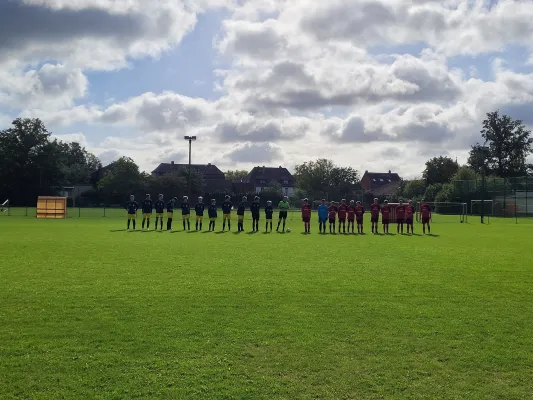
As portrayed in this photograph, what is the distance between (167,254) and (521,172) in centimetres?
8517

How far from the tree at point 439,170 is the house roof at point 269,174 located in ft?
183

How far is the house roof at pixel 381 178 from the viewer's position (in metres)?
136

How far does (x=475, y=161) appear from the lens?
91.8 m

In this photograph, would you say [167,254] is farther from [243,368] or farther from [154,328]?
[243,368]

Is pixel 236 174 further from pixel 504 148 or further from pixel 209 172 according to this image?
pixel 504 148

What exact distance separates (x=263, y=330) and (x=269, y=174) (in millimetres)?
134634

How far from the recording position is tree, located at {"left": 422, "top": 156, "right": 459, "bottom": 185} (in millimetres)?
89375

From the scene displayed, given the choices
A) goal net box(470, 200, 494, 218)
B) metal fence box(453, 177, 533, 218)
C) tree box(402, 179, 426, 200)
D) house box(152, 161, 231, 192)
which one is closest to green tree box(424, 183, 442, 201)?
tree box(402, 179, 426, 200)

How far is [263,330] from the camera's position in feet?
24.2

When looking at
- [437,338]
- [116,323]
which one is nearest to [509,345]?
[437,338]

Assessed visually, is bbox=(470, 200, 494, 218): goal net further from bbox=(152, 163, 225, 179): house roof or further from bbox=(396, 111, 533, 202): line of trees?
bbox=(152, 163, 225, 179): house roof

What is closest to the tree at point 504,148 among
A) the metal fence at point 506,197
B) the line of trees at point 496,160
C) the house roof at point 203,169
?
the line of trees at point 496,160

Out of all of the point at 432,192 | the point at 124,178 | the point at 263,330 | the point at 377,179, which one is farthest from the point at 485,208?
the point at 377,179

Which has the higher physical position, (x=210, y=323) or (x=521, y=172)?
(x=521, y=172)
